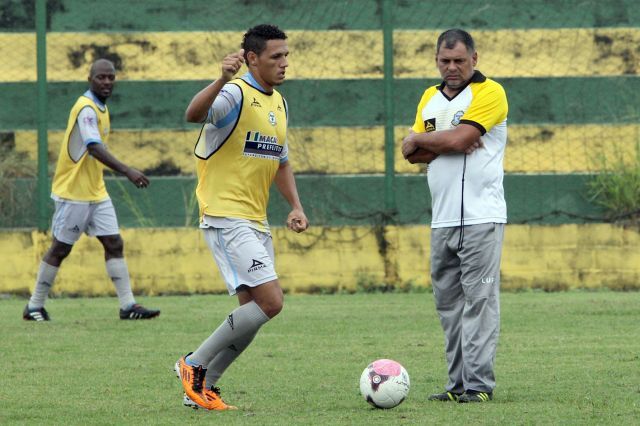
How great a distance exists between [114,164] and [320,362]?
129 inches

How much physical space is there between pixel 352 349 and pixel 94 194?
350cm

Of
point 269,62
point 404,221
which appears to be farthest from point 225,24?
point 269,62

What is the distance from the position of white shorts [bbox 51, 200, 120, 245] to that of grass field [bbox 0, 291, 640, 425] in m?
0.78

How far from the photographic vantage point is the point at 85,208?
39.9 feet

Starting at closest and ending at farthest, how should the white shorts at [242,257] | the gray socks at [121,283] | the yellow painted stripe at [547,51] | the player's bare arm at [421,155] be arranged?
the white shorts at [242,257] → the player's bare arm at [421,155] → the gray socks at [121,283] → the yellow painted stripe at [547,51]

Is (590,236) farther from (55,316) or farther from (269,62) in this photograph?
(269,62)

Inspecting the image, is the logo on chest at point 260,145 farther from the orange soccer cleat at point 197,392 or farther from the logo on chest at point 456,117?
the orange soccer cleat at point 197,392

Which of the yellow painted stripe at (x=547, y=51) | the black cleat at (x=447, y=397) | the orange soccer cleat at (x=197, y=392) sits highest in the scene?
the yellow painted stripe at (x=547, y=51)

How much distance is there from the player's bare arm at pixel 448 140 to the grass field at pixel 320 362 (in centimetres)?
140

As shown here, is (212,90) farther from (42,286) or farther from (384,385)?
(42,286)

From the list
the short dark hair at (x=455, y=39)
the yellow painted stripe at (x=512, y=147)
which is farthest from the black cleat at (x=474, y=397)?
the yellow painted stripe at (x=512, y=147)

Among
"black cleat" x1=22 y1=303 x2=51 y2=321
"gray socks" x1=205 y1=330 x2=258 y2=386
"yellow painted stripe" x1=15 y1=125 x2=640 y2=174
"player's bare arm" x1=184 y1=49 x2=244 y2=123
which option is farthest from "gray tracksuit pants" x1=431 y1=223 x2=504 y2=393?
"yellow painted stripe" x1=15 y1=125 x2=640 y2=174

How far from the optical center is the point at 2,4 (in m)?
14.8

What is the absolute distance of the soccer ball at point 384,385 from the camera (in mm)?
7070
